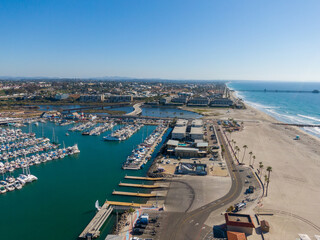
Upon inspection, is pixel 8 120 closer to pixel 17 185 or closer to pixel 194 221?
pixel 17 185

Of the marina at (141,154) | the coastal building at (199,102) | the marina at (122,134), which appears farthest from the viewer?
the coastal building at (199,102)

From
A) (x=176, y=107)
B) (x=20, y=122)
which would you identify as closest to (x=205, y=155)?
(x=20, y=122)

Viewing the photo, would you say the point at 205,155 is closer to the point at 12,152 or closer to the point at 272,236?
the point at 272,236

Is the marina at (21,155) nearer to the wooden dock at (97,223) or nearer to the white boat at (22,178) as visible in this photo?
the white boat at (22,178)

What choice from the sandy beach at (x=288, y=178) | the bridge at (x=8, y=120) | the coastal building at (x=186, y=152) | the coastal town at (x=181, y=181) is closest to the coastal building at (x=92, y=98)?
the bridge at (x=8, y=120)

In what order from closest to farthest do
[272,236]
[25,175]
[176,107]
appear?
[272,236], [25,175], [176,107]

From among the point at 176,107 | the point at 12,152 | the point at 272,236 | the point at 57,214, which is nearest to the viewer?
the point at 272,236

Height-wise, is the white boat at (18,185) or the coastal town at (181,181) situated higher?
the coastal town at (181,181)
